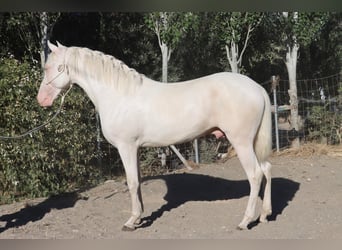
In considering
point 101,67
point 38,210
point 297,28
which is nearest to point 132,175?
point 101,67

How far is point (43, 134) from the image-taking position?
6473mm

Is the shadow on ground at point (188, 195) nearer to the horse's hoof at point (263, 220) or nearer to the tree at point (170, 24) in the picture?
the horse's hoof at point (263, 220)

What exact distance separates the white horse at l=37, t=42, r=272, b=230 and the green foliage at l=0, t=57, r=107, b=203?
55.3 inches

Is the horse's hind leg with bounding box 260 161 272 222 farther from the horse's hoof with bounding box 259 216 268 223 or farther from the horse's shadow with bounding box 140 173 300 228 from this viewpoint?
the horse's shadow with bounding box 140 173 300 228

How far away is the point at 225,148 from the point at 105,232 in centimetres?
540

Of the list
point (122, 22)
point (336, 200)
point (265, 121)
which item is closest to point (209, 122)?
point (265, 121)

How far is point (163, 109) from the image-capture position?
15.4 ft

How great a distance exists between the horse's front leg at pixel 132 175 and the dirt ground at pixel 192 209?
4.7 inches

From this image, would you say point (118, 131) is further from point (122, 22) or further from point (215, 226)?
point (122, 22)

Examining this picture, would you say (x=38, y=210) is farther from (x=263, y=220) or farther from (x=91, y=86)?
(x=263, y=220)

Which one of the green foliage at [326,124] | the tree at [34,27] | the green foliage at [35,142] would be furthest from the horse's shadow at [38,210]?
the green foliage at [326,124]

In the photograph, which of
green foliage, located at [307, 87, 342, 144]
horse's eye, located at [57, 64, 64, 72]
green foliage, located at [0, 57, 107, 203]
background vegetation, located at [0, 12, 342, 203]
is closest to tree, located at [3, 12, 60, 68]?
background vegetation, located at [0, 12, 342, 203]

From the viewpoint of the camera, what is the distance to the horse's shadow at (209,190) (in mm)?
5805

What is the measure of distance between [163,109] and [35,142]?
2.48 metres
